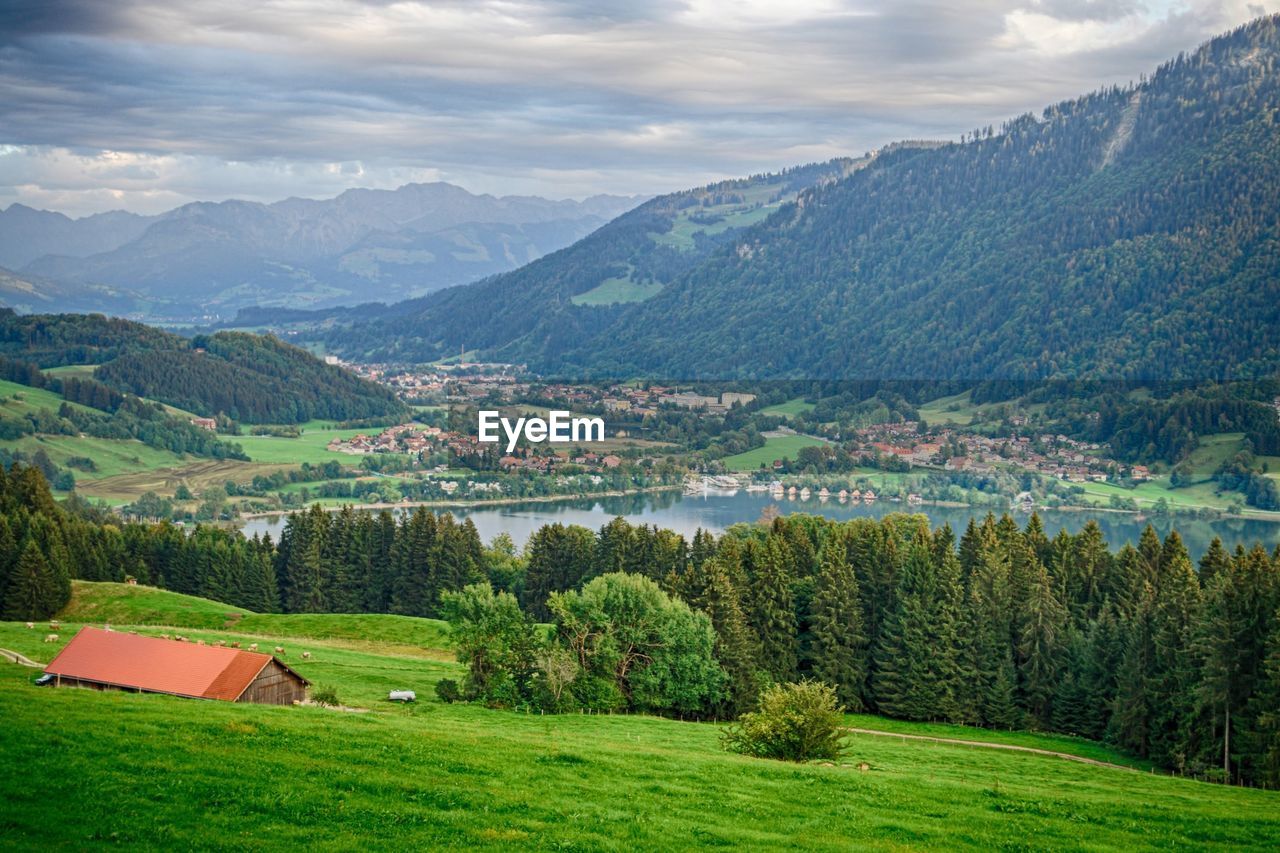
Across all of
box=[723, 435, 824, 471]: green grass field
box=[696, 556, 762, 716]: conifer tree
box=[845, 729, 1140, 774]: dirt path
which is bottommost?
box=[723, 435, 824, 471]: green grass field

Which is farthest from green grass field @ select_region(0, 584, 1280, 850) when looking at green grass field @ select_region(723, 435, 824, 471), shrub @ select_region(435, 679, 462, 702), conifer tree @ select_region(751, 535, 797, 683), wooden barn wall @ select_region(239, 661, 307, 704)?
green grass field @ select_region(723, 435, 824, 471)

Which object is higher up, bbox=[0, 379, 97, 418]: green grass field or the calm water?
bbox=[0, 379, 97, 418]: green grass field

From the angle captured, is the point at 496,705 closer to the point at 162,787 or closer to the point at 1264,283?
the point at 162,787

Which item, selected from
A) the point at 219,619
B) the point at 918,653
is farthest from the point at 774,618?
the point at 219,619

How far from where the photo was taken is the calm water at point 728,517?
352 ft

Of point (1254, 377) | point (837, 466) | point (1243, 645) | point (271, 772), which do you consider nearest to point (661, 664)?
point (1243, 645)

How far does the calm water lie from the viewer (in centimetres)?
10724

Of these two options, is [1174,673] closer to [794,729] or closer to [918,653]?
[918,653]

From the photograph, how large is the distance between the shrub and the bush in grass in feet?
43.3

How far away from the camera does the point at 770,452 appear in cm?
16562

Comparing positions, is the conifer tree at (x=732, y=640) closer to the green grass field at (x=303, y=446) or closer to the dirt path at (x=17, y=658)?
the dirt path at (x=17, y=658)

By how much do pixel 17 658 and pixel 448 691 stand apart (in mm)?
12369

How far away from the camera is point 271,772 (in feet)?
56.0

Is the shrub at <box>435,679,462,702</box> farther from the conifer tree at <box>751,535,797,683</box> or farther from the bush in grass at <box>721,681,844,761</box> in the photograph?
the conifer tree at <box>751,535,797,683</box>
